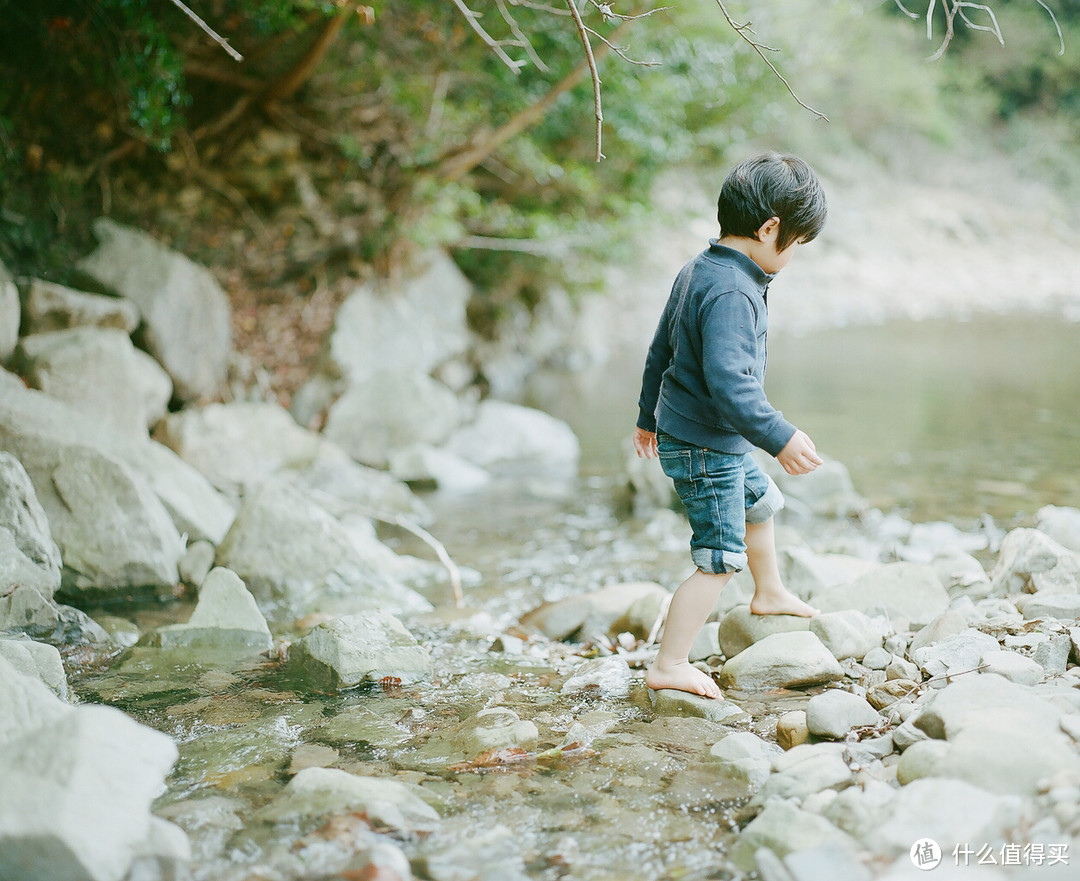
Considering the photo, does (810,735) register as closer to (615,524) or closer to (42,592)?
(42,592)

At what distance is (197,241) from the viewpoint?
302 inches

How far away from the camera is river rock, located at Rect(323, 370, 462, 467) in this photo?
23.9ft

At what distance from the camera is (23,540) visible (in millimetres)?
3135

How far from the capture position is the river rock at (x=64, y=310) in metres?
5.54

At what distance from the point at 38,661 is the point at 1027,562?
3.32 metres

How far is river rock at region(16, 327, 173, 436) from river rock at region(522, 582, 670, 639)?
10.5 ft

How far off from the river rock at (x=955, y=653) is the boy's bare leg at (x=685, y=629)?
0.61 meters

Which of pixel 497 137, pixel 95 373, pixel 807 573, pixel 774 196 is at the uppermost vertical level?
pixel 497 137

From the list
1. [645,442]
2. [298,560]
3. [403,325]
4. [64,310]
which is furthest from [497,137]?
[645,442]

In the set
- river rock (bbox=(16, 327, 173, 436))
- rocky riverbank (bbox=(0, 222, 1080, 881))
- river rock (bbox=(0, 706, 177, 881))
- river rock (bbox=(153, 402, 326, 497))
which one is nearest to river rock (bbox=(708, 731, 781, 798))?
rocky riverbank (bbox=(0, 222, 1080, 881))

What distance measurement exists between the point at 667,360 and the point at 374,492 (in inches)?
137

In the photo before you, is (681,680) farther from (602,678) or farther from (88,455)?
(88,455)

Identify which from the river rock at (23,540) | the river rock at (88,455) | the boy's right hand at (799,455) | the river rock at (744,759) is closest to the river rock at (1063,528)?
the boy's right hand at (799,455)

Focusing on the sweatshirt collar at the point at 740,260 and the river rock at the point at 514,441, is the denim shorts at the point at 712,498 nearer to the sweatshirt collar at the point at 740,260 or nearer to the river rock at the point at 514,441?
the sweatshirt collar at the point at 740,260
